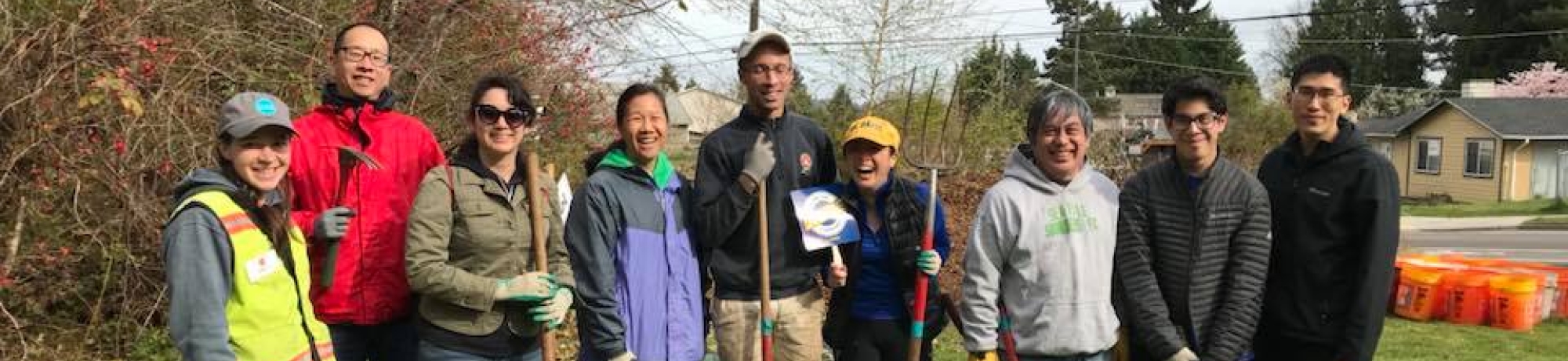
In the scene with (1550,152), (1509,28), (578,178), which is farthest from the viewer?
(1509,28)

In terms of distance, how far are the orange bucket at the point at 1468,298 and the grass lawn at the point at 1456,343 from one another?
0.56ft

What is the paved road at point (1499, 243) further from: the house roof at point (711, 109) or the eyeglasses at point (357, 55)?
the eyeglasses at point (357, 55)

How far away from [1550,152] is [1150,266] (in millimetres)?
36280

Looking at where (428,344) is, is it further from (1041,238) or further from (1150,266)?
(1150,266)

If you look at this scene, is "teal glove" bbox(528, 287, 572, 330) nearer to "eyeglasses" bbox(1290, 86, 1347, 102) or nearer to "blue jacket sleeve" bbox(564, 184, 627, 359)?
"blue jacket sleeve" bbox(564, 184, 627, 359)

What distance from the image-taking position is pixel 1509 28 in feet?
152

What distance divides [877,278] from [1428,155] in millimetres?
38849

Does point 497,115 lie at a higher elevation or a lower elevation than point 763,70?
lower

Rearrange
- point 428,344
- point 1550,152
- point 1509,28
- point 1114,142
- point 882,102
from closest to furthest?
point 428,344, point 882,102, point 1114,142, point 1550,152, point 1509,28

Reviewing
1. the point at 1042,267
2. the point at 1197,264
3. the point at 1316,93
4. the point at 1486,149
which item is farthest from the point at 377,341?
the point at 1486,149

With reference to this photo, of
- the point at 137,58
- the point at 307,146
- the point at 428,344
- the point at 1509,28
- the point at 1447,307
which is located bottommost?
the point at 1447,307

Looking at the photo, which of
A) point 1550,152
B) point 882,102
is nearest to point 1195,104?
point 882,102

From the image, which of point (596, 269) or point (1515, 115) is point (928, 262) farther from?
point (1515, 115)

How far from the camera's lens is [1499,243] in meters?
20.6
